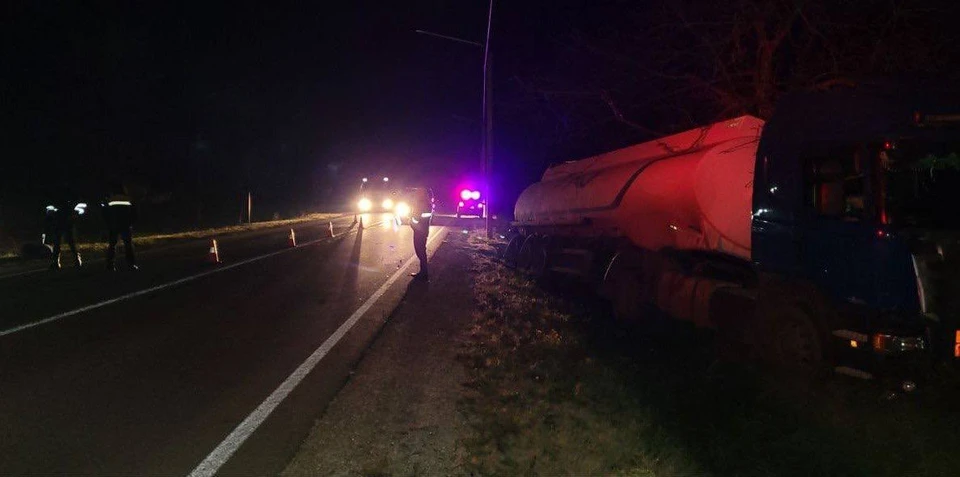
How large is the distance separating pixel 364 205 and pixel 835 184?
191 ft

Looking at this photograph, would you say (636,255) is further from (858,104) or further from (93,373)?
(93,373)

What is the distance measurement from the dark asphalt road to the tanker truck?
4.18 m

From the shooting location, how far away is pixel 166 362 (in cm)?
720

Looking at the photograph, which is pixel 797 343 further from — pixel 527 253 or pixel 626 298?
pixel 527 253

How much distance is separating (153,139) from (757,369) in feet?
147

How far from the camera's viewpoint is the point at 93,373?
22.1ft

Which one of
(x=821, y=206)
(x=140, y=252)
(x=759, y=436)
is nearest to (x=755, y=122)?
(x=821, y=206)

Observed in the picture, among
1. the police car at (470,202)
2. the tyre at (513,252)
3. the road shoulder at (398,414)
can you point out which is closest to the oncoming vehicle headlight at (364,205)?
the police car at (470,202)

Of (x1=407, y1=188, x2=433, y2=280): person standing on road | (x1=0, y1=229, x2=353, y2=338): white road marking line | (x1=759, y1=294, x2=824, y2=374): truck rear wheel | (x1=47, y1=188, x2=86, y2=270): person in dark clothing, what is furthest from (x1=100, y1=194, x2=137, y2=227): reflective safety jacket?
(x1=759, y1=294, x2=824, y2=374): truck rear wheel

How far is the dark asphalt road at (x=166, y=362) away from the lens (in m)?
4.90

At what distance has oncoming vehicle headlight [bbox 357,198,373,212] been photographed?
6044 centimetres

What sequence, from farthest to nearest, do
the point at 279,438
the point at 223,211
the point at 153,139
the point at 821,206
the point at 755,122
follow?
1. the point at 223,211
2. the point at 153,139
3. the point at 755,122
4. the point at 821,206
5. the point at 279,438

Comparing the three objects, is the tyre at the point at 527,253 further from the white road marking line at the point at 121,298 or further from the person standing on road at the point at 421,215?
the white road marking line at the point at 121,298

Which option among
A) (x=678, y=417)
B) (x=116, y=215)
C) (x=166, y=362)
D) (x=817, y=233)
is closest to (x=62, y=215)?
(x=116, y=215)
